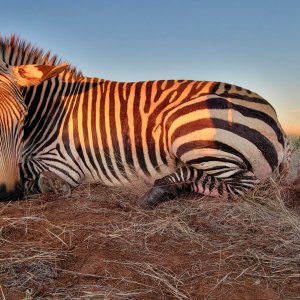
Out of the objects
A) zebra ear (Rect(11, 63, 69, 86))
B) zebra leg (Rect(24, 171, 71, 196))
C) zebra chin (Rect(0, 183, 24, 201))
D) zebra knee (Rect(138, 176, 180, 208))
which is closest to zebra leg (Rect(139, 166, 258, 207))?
zebra knee (Rect(138, 176, 180, 208))

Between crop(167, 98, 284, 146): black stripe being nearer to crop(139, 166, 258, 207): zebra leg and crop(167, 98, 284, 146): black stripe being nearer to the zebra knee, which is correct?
crop(139, 166, 258, 207): zebra leg

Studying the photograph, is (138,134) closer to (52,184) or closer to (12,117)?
(52,184)

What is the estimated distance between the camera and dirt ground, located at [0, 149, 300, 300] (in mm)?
2486

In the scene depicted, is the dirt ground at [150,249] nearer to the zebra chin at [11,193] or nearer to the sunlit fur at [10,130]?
the zebra chin at [11,193]

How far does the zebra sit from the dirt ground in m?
0.35

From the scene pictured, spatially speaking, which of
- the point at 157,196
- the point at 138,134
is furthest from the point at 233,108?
the point at 157,196

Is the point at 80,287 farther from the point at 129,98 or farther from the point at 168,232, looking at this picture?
the point at 129,98

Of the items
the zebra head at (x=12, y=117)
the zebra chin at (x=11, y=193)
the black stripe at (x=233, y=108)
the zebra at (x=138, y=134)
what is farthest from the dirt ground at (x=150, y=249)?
the black stripe at (x=233, y=108)

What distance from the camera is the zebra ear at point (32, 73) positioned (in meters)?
4.75

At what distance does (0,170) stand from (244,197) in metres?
2.39

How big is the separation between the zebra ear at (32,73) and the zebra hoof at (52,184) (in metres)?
1.04

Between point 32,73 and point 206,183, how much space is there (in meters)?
2.20

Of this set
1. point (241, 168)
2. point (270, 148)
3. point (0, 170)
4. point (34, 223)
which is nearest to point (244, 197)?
point (241, 168)

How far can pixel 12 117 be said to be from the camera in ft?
14.9
